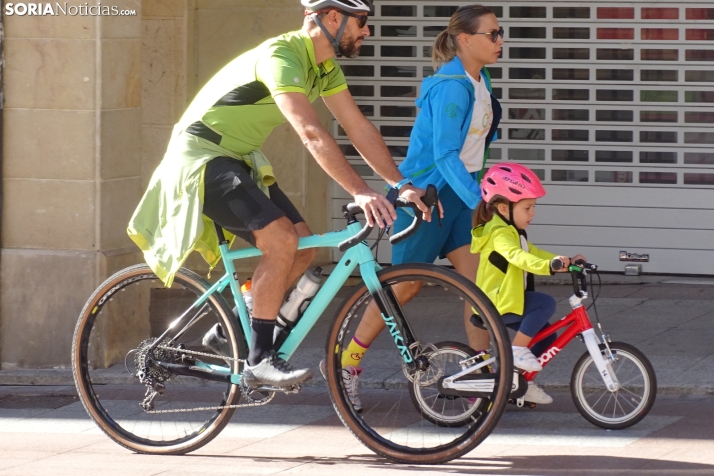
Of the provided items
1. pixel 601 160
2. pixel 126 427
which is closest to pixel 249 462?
pixel 126 427

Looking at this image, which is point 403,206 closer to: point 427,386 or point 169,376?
point 427,386

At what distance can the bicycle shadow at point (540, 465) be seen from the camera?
219 inches

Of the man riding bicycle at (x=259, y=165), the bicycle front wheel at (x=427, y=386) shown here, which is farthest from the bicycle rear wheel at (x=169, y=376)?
the bicycle front wheel at (x=427, y=386)

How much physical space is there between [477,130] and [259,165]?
4.47ft

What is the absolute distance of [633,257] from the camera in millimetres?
10523

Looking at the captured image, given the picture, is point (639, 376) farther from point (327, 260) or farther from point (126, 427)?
point (327, 260)

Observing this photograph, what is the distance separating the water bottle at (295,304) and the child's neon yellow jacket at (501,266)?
0.95m

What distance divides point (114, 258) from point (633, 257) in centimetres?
443

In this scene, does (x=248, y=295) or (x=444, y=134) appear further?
(x=444, y=134)

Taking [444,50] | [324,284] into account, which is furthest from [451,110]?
[324,284]

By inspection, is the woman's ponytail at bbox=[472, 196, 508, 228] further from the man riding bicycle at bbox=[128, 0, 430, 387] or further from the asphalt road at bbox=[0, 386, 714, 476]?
the asphalt road at bbox=[0, 386, 714, 476]

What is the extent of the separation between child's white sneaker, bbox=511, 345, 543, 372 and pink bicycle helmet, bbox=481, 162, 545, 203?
0.71 meters

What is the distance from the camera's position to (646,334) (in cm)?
857

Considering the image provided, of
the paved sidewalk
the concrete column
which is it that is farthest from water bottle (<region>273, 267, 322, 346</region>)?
the concrete column
